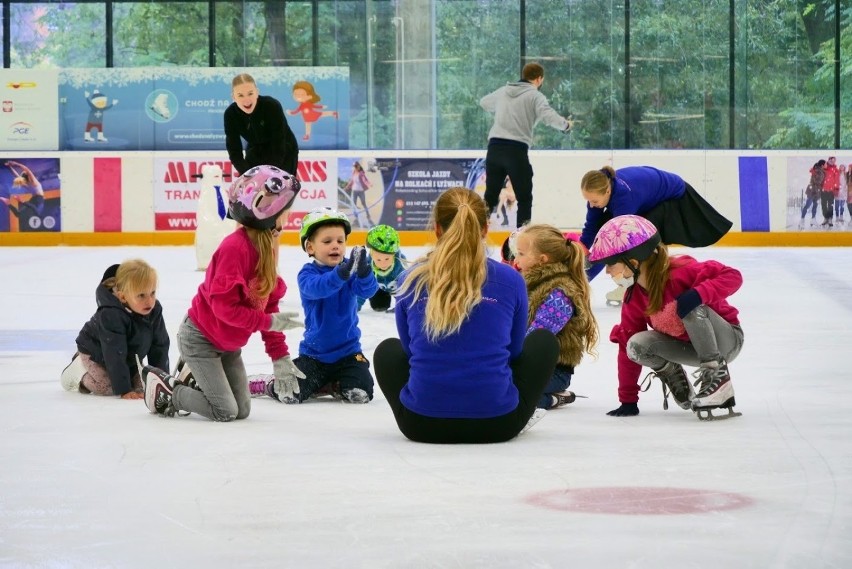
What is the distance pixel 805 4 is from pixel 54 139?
8.72 metres

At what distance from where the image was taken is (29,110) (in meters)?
15.7

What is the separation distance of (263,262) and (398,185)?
34.4ft

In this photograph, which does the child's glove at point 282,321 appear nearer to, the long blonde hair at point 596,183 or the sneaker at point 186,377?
the sneaker at point 186,377

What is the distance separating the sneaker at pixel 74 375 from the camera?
214 inches

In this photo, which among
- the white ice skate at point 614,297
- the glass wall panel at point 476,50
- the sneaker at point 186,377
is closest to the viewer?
the sneaker at point 186,377

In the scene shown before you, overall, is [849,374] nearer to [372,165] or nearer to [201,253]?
[201,253]

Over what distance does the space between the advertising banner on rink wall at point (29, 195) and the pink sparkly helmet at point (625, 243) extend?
1144 cm

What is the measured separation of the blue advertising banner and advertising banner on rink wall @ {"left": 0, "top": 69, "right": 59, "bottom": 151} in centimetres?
11

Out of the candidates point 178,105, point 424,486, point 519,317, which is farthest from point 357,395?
point 178,105

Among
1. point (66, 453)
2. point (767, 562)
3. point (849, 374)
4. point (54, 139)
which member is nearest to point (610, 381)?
point (849, 374)

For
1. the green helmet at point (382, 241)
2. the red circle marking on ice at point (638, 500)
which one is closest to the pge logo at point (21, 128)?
the green helmet at point (382, 241)

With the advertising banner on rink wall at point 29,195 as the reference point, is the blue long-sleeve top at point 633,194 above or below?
below

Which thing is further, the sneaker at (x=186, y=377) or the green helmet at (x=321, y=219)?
the green helmet at (x=321, y=219)

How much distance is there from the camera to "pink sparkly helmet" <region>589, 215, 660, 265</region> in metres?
4.64
